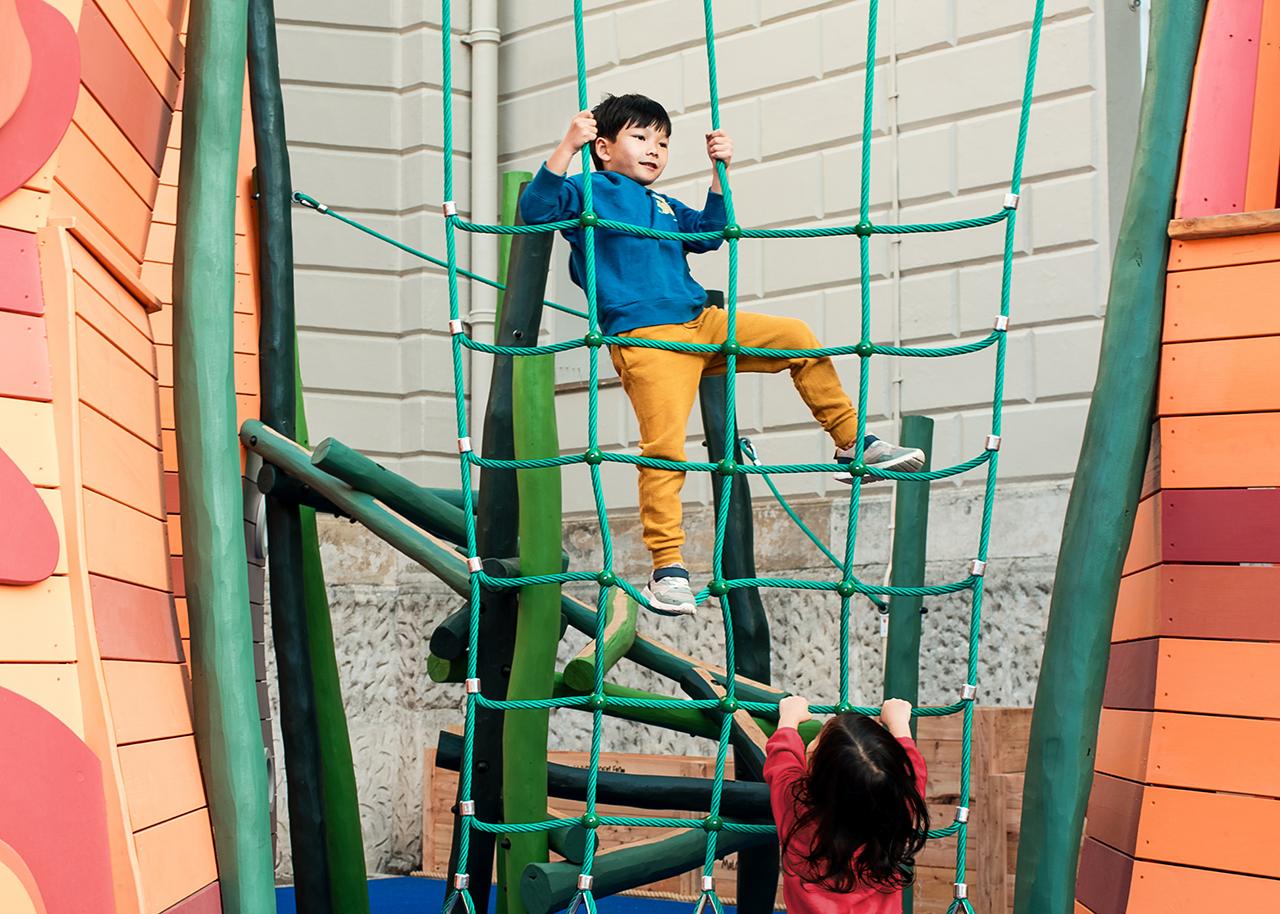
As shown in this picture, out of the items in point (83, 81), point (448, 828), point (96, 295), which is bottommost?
point (448, 828)

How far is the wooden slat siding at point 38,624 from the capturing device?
1.45 metres

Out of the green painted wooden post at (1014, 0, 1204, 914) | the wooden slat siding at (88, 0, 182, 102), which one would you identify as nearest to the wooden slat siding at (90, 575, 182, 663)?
the wooden slat siding at (88, 0, 182, 102)

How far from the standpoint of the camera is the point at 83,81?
5.78ft

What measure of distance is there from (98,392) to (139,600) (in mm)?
248

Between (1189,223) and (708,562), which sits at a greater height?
(1189,223)

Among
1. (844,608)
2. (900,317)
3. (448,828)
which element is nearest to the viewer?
(844,608)

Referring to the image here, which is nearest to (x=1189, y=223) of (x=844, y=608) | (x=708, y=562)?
(x=844, y=608)

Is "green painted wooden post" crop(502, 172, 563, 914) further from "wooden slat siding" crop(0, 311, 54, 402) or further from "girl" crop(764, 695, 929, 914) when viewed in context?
"wooden slat siding" crop(0, 311, 54, 402)

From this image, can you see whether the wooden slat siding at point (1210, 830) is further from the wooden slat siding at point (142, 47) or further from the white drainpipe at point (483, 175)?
the white drainpipe at point (483, 175)

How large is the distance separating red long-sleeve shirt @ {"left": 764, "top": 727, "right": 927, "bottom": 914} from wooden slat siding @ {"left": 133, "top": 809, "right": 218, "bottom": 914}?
73 cm

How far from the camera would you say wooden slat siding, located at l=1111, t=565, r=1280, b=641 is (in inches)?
68.0

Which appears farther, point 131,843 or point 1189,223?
point 1189,223

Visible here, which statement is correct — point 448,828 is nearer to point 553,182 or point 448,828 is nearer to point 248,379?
point 248,379

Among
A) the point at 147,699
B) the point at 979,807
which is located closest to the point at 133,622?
the point at 147,699
